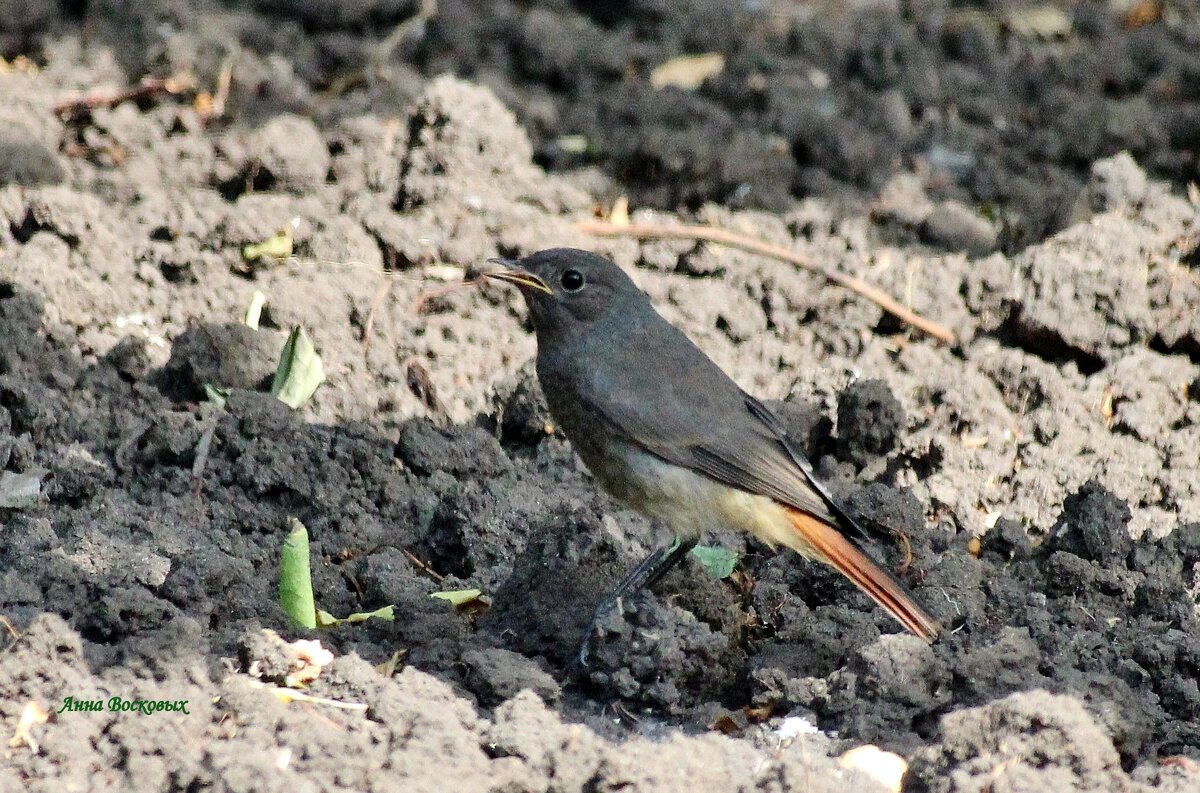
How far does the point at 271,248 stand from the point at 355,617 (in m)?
2.41

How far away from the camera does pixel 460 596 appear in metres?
5.38

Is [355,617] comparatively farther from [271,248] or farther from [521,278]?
[271,248]

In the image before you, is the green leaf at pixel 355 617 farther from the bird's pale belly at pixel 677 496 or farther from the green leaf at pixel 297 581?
the bird's pale belly at pixel 677 496

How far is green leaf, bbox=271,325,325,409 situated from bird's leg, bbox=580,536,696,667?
1.46 metres

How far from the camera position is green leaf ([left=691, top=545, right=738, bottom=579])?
5.80m

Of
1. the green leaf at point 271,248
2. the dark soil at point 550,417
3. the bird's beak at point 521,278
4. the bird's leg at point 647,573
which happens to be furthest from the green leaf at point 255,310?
the bird's leg at point 647,573

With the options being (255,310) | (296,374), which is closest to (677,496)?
(296,374)

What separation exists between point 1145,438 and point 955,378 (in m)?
0.75

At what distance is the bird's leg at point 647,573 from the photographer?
504 cm

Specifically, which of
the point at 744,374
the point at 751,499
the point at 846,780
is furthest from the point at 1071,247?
the point at 846,780

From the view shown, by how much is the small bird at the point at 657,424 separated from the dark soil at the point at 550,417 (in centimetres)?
22

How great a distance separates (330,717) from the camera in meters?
4.58

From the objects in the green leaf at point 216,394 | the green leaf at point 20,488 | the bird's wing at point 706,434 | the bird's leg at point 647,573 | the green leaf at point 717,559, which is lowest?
the green leaf at point 717,559

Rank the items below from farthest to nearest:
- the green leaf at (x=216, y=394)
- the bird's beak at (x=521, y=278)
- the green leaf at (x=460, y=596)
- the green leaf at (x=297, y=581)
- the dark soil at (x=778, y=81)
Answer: the dark soil at (x=778, y=81)
the green leaf at (x=216, y=394)
the bird's beak at (x=521, y=278)
the green leaf at (x=460, y=596)
the green leaf at (x=297, y=581)
